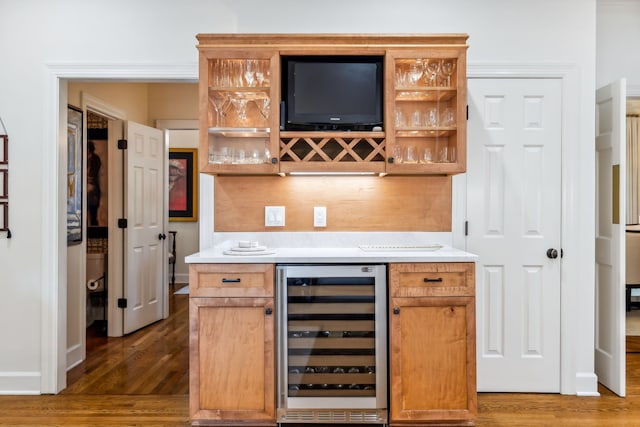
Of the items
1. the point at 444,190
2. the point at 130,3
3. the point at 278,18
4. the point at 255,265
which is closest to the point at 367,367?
the point at 255,265

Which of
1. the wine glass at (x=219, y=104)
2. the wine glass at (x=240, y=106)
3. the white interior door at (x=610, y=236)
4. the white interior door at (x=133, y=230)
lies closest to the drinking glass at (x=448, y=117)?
the white interior door at (x=610, y=236)

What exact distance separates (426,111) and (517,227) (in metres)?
1.00

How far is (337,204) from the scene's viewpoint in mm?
3020

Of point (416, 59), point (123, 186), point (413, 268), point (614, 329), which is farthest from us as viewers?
point (123, 186)

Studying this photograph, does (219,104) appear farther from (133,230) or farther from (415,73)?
(133,230)

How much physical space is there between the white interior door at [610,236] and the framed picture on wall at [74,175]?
3.93m

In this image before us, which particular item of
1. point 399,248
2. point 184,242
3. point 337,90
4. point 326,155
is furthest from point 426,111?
point 184,242

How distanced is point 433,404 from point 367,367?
15.9 inches

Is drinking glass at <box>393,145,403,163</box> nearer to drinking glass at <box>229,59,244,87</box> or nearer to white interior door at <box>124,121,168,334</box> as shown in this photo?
drinking glass at <box>229,59,244,87</box>

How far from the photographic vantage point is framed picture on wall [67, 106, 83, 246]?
350 centimetres

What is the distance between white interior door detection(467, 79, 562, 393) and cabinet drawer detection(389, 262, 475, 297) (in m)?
0.65

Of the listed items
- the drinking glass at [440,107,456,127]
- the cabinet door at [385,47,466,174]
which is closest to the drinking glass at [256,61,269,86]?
the cabinet door at [385,47,466,174]

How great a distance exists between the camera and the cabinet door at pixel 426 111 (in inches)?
104

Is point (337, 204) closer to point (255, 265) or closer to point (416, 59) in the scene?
point (255, 265)
